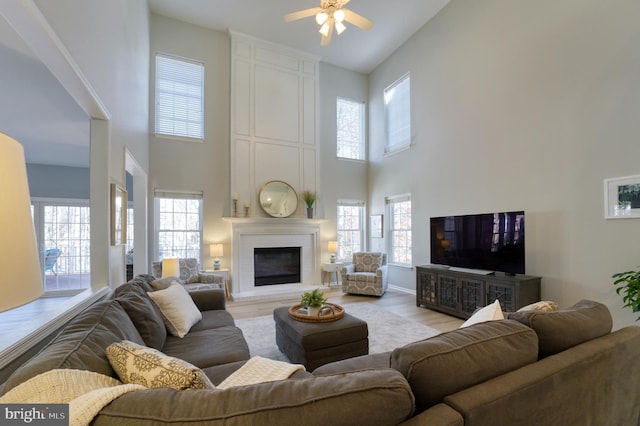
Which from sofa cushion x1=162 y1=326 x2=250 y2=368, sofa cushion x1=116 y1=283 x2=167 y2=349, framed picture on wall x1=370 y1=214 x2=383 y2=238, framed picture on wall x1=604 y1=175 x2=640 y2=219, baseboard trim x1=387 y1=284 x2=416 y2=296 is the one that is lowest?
baseboard trim x1=387 y1=284 x2=416 y2=296

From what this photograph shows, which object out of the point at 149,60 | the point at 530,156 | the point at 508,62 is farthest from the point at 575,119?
the point at 149,60

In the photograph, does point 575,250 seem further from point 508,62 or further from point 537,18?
point 537,18

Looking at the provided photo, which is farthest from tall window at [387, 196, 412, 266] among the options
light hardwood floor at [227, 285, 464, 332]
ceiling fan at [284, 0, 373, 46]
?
ceiling fan at [284, 0, 373, 46]

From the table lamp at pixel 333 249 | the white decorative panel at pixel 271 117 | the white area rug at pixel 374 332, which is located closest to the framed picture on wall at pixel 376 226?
the table lamp at pixel 333 249

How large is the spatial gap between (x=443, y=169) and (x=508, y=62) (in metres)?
1.77

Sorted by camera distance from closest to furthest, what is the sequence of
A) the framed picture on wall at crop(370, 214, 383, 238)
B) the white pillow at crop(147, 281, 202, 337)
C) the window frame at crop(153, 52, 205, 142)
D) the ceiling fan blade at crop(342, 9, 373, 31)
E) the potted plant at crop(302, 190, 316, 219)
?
the white pillow at crop(147, 281, 202, 337) < the ceiling fan blade at crop(342, 9, 373, 31) < the window frame at crop(153, 52, 205, 142) < the potted plant at crop(302, 190, 316, 219) < the framed picture on wall at crop(370, 214, 383, 238)

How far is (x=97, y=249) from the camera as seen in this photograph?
251 centimetres

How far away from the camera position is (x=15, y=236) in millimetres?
633

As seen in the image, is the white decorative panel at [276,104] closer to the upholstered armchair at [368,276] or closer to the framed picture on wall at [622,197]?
the upholstered armchair at [368,276]

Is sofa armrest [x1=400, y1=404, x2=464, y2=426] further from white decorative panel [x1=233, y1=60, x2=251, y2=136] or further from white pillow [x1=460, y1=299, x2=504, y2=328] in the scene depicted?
white decorative panel [x1=233, y1=60, x2=251, y2=136]

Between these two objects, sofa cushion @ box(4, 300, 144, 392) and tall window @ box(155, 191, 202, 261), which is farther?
tall window @ box(155, 191, 202, 261)

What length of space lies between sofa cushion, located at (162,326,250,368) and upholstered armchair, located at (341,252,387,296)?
350 cm

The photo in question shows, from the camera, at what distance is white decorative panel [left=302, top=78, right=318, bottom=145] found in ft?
21.6

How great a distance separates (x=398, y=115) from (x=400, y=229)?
8.18ft
